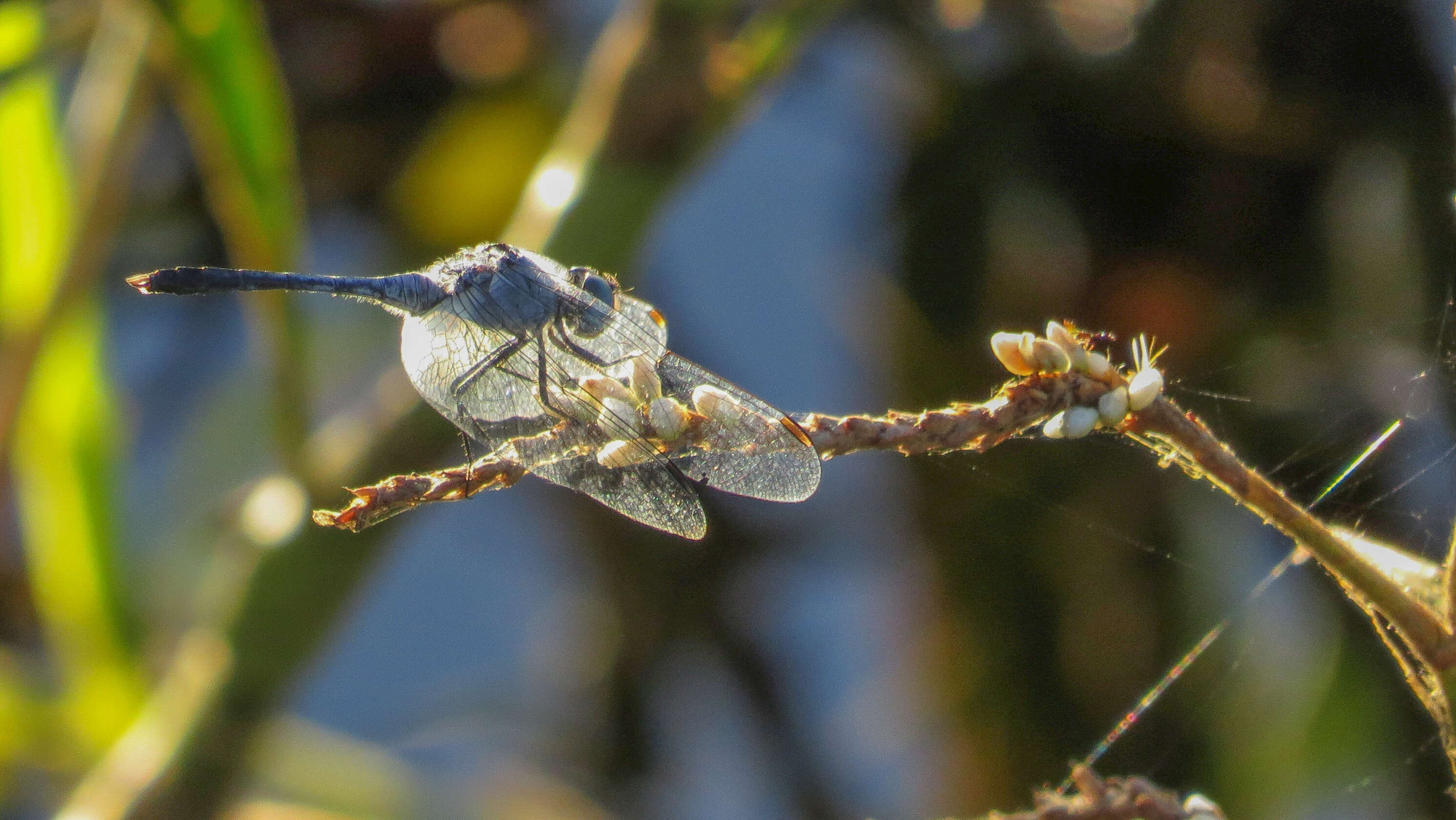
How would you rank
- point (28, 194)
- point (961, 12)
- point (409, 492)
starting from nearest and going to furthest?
point (409, 492)
point (28, 194)
point (961, 12)

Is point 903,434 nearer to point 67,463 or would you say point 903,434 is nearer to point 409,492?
point 409,492

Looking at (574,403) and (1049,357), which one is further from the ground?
(574,403)

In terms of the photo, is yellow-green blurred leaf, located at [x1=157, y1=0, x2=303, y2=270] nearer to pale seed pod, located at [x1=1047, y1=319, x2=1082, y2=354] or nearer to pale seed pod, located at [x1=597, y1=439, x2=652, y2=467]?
pale seed pod, located at [x1=597, y1=439, x2=652, y2=467]

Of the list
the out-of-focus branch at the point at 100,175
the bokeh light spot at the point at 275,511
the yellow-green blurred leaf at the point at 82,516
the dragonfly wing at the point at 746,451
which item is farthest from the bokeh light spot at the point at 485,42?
the dragonfly wing at the point at 746,451

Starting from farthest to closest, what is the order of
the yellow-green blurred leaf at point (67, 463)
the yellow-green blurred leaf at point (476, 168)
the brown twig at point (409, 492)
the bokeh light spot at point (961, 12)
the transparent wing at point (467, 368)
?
1. the yellow-green blurred leaf at point (476, 168)
2. the bokeh light spot at point (961, 12)
3. the yellow-green blurred leaf at point (67, 463)
4. the transparent wing at point (467, 368)
5. the brown twig at point (409, 492)

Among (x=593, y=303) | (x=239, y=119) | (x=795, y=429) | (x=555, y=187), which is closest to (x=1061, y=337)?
(x=795, y=429)

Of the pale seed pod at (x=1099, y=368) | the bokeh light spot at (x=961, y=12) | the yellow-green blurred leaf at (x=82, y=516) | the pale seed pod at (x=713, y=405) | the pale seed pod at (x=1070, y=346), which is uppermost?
the bokeh light spot at (x=961, y=12)

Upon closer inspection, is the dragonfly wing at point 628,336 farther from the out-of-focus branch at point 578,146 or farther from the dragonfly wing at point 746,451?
the out-of-focus branch at point 578,146

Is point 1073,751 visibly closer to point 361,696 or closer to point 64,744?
point 64,744
